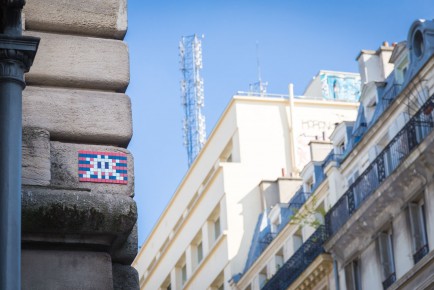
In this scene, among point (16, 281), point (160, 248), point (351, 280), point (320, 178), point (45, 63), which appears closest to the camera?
point (16, 281)

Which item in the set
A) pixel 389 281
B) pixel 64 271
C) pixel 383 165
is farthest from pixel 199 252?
pixel 64 271

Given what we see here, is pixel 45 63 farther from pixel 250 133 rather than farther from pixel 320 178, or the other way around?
pixel 250 133

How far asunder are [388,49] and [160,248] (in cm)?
2033

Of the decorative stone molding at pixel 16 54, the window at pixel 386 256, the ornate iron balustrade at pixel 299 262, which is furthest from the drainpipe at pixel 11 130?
the ornate iron balustrade at pixel 299 262

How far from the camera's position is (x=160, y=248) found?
202ft

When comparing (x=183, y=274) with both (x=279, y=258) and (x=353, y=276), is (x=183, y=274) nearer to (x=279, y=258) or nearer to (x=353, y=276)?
(x=279, y=258)

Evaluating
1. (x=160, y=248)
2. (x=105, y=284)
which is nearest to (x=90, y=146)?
(x=105, y=284)

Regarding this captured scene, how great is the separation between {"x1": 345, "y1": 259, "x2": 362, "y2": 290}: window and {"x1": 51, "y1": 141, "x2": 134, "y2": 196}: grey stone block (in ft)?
89.0

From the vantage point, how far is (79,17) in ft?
37.7

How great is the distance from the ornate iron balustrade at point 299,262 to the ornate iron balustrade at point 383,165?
3.51 ft

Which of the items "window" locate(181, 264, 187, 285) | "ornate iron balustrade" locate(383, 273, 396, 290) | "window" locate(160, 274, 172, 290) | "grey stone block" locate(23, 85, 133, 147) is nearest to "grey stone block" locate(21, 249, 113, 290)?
"grey stone block" locate(23, 85, 133, 147)

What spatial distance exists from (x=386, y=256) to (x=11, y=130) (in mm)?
26688

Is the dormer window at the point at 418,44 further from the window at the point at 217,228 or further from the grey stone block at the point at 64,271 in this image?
the grey stone block at the point at 64,271

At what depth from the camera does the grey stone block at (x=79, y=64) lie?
1112 centimetres
